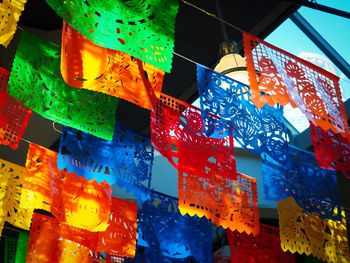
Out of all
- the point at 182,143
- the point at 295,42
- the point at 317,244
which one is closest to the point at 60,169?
the point at 182,143

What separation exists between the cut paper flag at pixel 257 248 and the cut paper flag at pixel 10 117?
1.76 metres

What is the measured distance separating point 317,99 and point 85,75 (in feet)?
4.29

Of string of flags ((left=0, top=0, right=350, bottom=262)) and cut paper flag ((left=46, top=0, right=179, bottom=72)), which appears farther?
string of flags ((left=0, top=0, right=350, bottom=262))

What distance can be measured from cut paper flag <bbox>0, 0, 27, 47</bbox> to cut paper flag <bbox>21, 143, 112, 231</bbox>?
1196 millimetres

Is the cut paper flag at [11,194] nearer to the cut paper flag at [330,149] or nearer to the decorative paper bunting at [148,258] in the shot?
the decorative paper bunting at [148,258]

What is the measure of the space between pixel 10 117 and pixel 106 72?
0.69 meters

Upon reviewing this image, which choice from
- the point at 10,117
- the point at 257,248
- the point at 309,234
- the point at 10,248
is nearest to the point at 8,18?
the point at 10,117

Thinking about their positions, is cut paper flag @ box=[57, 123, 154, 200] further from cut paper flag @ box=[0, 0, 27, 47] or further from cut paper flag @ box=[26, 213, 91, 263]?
cut paper flag @ box=[0, 0, 27, 47]

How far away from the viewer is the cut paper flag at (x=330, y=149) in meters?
2.86

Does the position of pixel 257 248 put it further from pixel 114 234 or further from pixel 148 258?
pixel 114 234

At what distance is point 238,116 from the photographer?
9.56 feet

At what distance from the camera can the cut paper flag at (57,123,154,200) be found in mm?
2830

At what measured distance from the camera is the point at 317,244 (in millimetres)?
3355

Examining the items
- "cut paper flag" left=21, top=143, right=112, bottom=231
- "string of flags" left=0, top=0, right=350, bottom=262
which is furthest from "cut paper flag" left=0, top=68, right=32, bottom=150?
"cut paper flag" left=21, top=143, right=112, bottom=231
